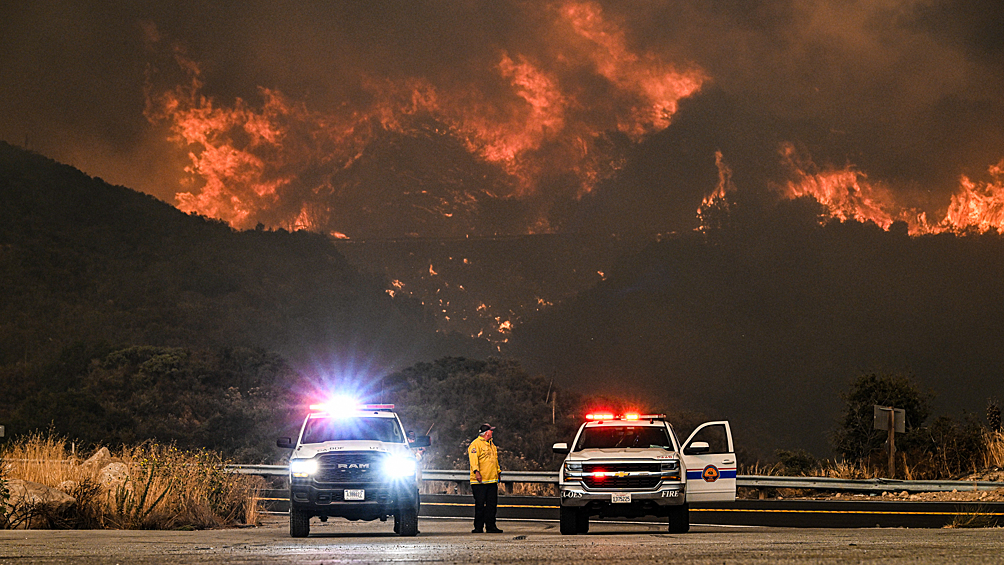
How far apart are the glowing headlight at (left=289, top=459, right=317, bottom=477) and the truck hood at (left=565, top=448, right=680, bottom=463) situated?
411cm

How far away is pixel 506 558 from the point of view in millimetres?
11539

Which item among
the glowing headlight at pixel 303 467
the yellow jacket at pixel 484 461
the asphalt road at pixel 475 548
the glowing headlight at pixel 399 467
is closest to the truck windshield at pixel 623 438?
the yellow jacket at pixel 484 461

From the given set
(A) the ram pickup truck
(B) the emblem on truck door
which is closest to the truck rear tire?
(B) the emblem on truck door

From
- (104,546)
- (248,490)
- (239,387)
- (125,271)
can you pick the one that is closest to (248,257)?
(125,271)

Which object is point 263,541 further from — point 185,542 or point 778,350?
point 778,350

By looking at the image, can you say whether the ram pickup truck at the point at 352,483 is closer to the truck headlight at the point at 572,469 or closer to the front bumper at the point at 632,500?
the truck headlight at the point at 572,469

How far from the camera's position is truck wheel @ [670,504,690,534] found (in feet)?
59.6

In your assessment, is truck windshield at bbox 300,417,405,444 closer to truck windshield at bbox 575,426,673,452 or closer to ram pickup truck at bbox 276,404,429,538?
ram pickup truck at bbox 276,404,429,538

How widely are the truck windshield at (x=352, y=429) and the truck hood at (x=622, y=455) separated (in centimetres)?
304

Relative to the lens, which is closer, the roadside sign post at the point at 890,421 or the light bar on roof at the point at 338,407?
the light bar on roof at the point at 338,407

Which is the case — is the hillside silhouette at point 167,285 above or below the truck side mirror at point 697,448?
above

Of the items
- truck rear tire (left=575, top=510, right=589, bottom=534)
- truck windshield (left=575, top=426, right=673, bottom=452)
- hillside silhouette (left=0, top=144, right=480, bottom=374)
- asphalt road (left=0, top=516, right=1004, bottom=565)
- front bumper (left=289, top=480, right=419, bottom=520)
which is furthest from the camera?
hillside silhouette (left=0, top=144, right=480, bottom=374)

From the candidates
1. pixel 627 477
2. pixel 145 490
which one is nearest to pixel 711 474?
pixel 627 477

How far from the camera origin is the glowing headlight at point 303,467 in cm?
1745
